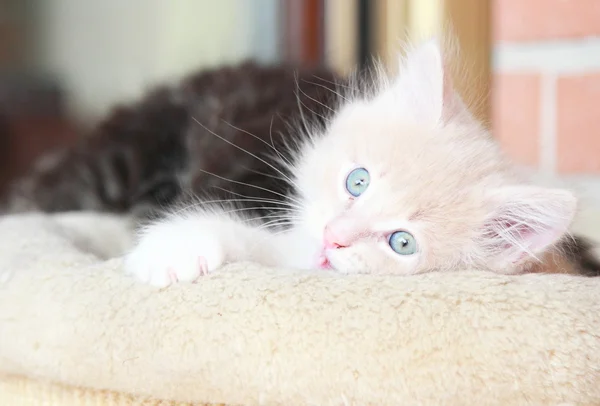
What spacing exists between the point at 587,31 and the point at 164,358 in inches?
63.7

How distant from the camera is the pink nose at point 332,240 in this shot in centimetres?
101

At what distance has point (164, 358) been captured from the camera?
89 cm

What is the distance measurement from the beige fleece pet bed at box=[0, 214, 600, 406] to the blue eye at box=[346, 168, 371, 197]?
0.21m

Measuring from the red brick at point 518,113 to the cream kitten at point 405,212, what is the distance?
98 centimetres

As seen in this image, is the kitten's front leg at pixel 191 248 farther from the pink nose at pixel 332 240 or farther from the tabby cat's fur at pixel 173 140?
the tabby cat's fur at pixel 173 140

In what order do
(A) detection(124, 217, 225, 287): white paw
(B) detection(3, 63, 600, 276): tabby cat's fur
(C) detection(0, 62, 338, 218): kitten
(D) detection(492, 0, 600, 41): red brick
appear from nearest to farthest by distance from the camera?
(A) detection(124, 217, 225, 287): white paw → (B) detection(3, 63, 600, 276): tabby cat's fur → (C) detection(0, 62, 338, 218): kitten → (D) detection(492, 0, 600, 41): red brick

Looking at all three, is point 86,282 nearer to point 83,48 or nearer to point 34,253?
point 34,253

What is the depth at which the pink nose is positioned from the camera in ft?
3.30

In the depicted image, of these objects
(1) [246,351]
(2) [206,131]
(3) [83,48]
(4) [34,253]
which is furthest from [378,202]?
(3) [83,48]

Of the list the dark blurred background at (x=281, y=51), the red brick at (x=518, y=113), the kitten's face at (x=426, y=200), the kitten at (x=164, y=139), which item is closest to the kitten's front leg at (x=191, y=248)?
the kitten's face at (x=426, y=200)

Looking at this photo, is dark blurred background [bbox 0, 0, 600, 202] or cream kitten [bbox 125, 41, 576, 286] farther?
dark blurred background [bbox 0, 0, 600, 202]

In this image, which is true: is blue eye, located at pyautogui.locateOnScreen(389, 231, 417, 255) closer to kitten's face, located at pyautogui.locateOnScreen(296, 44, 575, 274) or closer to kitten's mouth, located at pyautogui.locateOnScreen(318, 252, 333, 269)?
kitten's face, located at pyautogui.locateOnScreen(296, 44, 575, 274)

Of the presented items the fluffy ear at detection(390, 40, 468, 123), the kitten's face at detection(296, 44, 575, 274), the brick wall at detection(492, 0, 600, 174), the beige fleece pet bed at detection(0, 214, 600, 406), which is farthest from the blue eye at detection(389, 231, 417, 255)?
the brick wall at detection(492, 0, 600, 174)

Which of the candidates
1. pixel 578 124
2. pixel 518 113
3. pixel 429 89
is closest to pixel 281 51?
pixel 518 113
